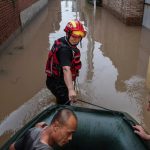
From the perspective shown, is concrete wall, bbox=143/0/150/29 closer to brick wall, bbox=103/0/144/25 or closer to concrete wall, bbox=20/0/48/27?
brick wall, bbox=103/0/144/25

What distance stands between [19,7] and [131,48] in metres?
5.21

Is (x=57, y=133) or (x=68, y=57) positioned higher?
(x=57, y=133)

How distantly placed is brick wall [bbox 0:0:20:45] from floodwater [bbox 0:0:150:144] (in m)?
0.44

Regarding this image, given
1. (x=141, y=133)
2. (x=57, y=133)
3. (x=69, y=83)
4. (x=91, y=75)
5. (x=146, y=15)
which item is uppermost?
(x=57, y=133)

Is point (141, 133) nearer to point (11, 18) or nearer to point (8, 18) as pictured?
point (8, 18)

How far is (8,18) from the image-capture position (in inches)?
372

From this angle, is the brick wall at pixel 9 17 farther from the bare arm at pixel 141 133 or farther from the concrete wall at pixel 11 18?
the bare arm at pixel 141 133

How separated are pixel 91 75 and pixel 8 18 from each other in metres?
4.25

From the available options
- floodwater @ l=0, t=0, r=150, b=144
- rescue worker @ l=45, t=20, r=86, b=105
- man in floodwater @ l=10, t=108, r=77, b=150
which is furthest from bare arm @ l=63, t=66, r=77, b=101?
floodwater @ l=0, t=0, r=150, b=144

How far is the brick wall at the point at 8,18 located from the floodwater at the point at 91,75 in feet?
1.46

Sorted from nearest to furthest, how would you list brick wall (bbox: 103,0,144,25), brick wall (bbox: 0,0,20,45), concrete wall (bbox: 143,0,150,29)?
1. brick wall (bbox: 0,0,20,45)
2. concrete wall (bbox: 143,0,150,29)
3. brick wall (bbox: 103,0,144,25)

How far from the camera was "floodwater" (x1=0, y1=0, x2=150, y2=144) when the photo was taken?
5.20 m

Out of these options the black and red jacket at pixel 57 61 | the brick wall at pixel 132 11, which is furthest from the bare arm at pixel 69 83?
the brick wall at pixel 132 11

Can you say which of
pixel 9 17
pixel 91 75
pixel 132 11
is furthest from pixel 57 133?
pixel 132 11
